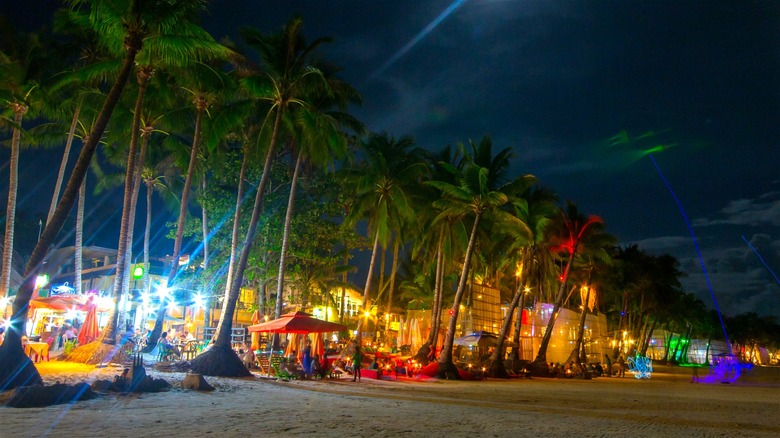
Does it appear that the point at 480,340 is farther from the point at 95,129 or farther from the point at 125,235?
the point at 95,129

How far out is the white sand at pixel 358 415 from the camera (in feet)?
28.3

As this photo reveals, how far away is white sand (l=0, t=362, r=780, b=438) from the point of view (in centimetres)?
863

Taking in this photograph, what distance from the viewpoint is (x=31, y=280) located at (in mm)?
12891

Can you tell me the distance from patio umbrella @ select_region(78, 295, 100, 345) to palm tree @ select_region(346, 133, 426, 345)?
13.9 meters

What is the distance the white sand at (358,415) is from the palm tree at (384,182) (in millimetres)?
16276

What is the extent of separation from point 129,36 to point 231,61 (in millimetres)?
8704

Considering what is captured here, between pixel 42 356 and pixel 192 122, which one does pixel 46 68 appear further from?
pixel 42 356

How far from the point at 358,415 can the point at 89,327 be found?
16.5 meters

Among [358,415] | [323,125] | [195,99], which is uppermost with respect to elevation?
[195,99]

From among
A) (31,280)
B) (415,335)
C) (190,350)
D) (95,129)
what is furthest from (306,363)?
(415,335)

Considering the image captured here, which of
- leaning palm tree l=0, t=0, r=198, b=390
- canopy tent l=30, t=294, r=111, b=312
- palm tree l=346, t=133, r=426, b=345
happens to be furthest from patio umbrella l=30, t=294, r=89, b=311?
palm tree l=346, t=133, r=426, b=345

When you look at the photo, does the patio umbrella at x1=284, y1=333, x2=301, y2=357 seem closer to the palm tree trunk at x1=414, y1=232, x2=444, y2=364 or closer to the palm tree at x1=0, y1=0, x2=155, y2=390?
the palm tree trunk at x1=414, y1=232, x2=444, y2=364

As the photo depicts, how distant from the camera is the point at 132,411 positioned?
1015cm

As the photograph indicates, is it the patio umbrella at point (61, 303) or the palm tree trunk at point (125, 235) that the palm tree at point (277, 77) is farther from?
the patio umbrella at point (61, 303)
